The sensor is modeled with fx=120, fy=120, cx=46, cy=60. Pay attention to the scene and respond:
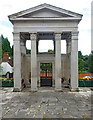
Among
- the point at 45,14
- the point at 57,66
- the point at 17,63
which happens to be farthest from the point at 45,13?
the point at 17,63

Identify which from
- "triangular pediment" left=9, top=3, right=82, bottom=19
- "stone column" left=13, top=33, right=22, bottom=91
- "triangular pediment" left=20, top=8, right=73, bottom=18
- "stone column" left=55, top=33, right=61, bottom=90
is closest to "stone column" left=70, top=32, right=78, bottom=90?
"stone column" left=55, top=33, right=61, bottom=90

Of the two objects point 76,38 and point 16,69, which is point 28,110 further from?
point 76,38

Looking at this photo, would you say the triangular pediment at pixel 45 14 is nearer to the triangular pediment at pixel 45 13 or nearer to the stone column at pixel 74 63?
the triangular pediment at pixel 45 13

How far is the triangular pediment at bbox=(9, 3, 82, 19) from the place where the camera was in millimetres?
15305

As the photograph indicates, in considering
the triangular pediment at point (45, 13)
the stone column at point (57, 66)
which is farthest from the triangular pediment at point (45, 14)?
the stone column at point (57, 66)

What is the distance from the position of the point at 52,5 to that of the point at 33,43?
542 centimetres

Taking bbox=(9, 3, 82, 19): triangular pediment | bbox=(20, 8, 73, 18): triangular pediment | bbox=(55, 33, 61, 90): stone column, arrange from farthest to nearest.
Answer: bbox=(55, 33, 61, 90): stone column < bbox=(20, 8, 73, 18): triangular pediment < bbox=(9, 3, 82, 19): triangular pediment

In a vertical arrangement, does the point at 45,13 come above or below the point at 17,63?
above

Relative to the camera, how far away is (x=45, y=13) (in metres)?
15.6

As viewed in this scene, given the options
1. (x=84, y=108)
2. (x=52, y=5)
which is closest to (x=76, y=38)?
(x=52, y=5)

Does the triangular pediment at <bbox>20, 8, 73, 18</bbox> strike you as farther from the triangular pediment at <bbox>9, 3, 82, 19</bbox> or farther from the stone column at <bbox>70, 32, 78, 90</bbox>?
the stone column at <bbox>70, 32, 78, 90</bbox>

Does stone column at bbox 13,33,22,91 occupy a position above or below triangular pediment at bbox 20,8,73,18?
below

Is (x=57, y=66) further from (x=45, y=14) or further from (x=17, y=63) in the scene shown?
(x=45, y=14)

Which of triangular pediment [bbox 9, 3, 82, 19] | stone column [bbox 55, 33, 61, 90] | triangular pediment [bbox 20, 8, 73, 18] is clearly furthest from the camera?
stone column [bbox 55, 33, 61, 90]
